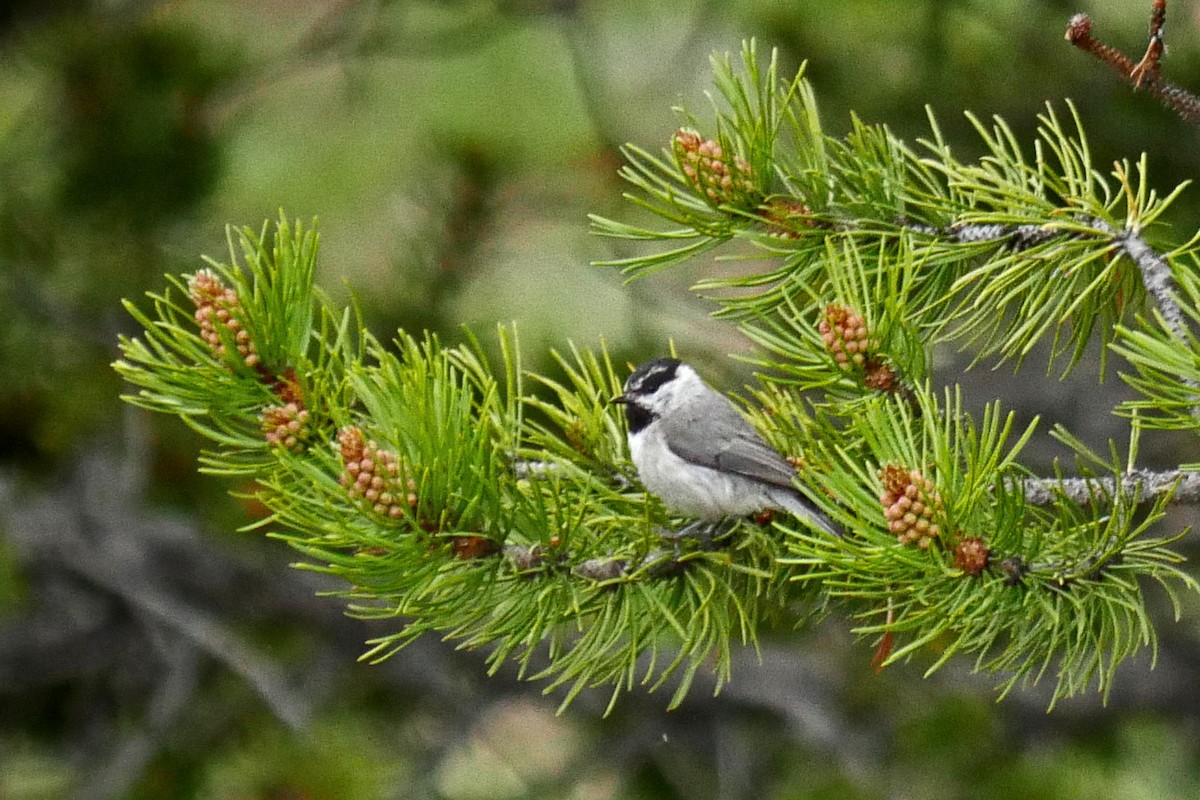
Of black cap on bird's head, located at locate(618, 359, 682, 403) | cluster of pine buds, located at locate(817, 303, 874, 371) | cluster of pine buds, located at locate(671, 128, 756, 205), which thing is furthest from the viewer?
black cap on bird's head, located at locate(618, 359, 682, 403)

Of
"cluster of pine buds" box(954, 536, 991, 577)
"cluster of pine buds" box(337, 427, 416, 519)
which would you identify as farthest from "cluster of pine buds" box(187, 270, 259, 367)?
"cluster of pine buds" box(954, 536, 991, 577)

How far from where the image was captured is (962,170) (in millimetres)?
1281

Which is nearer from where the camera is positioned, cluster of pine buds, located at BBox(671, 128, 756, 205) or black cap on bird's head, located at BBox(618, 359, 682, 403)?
cluster of pine buds, located at BBox(671, 128, 756, 205)

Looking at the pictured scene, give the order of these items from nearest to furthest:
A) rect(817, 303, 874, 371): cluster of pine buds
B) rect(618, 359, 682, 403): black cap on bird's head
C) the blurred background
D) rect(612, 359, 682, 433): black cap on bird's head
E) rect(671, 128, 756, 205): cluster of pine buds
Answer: rect(817, 303, 874, 371): cluster of pine buds
rect(671, 128, 756, 205): cluster of pine buds
rect(612, 359, 682, 433): black cap on bird's head
rect(618, 359, 682, 403): black cap on bird's head
the blurred background

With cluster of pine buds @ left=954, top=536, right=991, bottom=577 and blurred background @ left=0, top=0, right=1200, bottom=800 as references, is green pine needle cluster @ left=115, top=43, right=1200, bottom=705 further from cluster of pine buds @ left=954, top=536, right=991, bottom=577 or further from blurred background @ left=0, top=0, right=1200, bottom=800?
blurred background @ left=0, top=0, right=1200, bottom=800

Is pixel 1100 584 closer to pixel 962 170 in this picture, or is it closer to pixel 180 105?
pixel 962 170

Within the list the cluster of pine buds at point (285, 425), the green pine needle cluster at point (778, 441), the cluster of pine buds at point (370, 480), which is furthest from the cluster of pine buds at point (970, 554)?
the cluster of pine buds at point (285, 425)

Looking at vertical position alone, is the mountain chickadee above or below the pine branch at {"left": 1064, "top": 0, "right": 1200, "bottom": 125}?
below

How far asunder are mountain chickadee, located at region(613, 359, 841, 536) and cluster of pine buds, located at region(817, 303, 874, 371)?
146 mm

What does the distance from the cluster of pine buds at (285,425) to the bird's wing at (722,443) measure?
42 cm

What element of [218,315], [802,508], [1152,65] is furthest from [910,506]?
[218,315]

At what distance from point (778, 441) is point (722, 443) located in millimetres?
276

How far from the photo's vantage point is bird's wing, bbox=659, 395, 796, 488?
4.67 feet

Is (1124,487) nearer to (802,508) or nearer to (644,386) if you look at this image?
(802,508)
